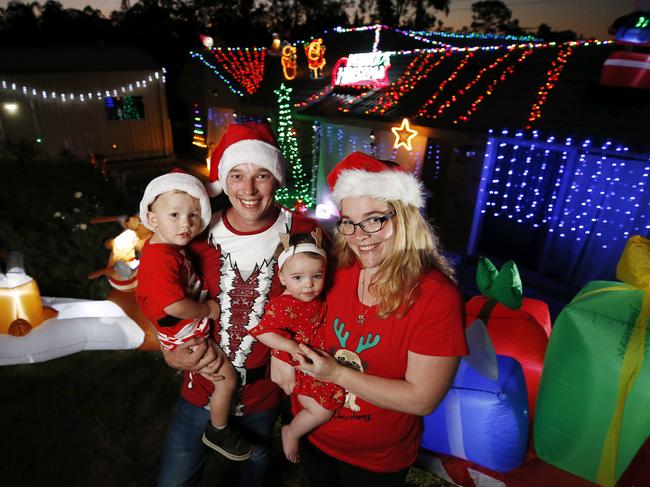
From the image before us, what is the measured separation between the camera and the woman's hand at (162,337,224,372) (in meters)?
2.14

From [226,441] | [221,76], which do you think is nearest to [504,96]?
[226,441]

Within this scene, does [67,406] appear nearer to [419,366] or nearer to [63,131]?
[419,366]

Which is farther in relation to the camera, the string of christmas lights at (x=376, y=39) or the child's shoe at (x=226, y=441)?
the string of christmas lights at (x=376, y=39)

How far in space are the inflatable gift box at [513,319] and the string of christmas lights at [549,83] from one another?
3.50 metres

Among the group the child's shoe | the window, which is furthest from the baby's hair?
the window

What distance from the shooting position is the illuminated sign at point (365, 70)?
9.64 metres

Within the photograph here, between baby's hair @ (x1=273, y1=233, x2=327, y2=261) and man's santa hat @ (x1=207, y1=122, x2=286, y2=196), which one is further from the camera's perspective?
man's santa hat @ (x1=207, y1=122, x2=286, y2=196)

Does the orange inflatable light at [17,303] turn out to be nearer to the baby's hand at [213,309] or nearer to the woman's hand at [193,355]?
the woman's hand at [193,355]

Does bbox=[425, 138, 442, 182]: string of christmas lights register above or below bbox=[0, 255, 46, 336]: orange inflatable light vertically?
above

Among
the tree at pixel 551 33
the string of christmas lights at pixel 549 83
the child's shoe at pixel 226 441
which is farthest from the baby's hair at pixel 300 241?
the tree at pixel 551 33

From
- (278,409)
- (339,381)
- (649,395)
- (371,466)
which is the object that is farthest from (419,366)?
(649,395)

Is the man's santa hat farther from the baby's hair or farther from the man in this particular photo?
the baby's hair

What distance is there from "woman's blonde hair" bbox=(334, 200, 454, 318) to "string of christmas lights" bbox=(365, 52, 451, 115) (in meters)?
7.41

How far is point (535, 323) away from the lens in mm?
3750
